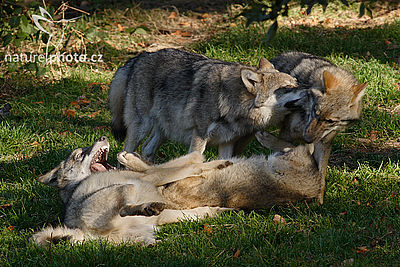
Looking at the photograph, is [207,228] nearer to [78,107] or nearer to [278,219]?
[278,219]

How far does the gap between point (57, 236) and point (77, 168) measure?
1.07 meters

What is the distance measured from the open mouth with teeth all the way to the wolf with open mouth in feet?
0.11

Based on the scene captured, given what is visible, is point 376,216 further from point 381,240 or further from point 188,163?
point 188,163

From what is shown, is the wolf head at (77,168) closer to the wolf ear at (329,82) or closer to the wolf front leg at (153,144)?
the wolf front leg at (153,144)

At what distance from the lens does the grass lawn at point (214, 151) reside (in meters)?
3.88

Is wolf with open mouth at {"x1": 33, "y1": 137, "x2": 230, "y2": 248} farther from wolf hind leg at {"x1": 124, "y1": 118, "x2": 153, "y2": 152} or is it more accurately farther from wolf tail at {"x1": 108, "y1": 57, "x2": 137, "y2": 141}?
wolf tail at {"x1": 108, "y1": 57, "x2": 137, "y2": 141}

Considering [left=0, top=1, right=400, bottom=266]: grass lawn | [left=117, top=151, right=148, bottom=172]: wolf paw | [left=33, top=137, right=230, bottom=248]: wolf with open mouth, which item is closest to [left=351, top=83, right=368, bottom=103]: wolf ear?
[left=0, top=1, right=400, bottom=266]: grass lawn

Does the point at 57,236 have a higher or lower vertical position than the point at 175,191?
lower

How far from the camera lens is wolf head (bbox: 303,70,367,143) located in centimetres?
489

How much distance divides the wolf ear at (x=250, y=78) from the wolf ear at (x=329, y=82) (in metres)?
0.70

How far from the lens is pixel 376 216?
4.30 metres

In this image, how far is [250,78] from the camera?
529cm

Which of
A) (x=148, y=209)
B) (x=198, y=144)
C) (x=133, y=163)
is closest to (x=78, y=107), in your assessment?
(x=198, y=144)

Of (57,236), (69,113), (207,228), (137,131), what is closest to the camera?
(57,236)
